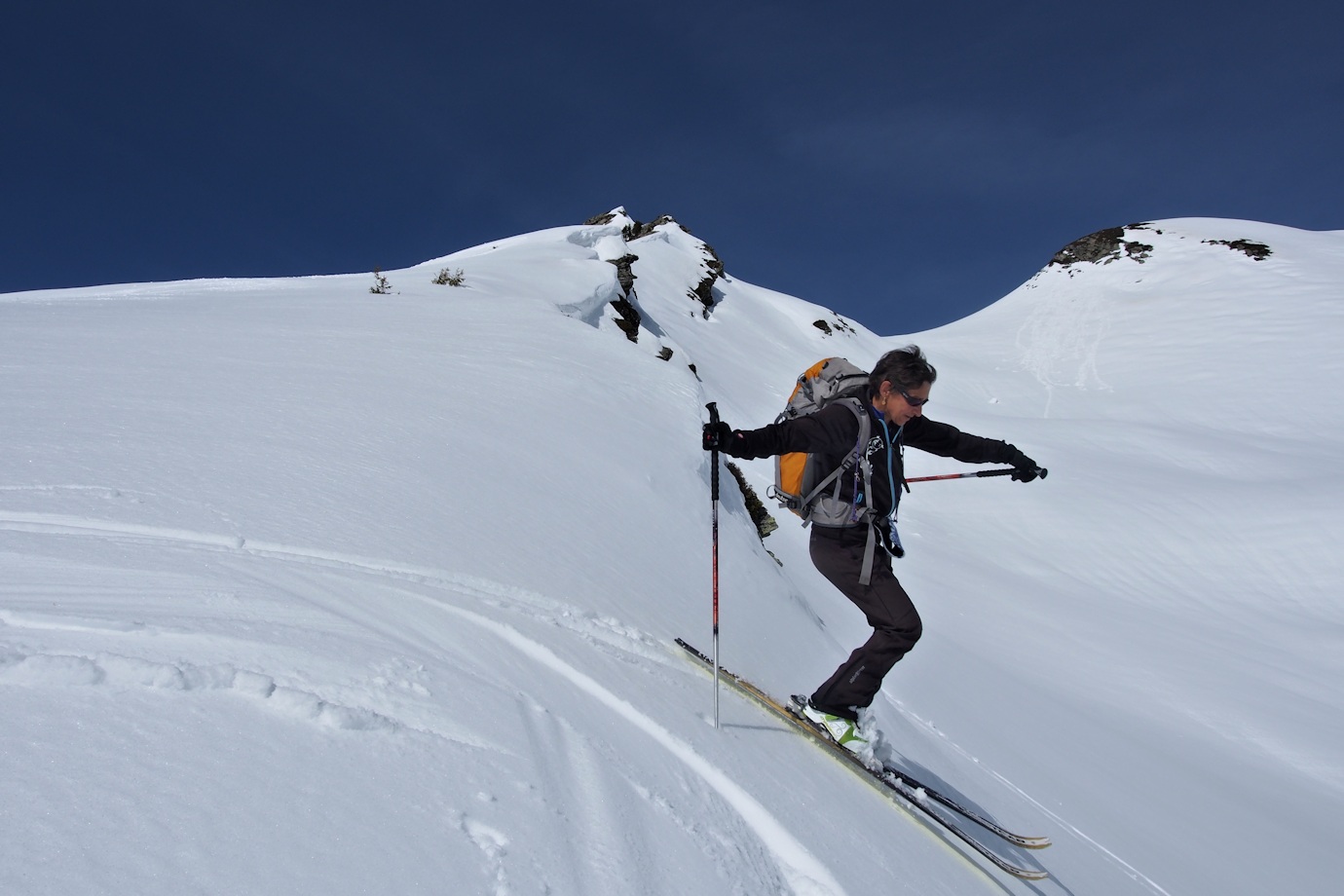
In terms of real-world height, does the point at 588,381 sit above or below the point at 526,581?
above

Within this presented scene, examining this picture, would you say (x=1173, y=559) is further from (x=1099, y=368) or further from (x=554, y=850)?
(x=1099, y=368)

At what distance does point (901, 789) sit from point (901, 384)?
203cm

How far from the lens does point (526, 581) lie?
3.64 m

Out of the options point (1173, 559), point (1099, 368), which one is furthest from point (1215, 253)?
point (1173, 559)

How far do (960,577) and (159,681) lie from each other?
12.2 metres

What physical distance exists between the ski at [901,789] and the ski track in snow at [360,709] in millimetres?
562

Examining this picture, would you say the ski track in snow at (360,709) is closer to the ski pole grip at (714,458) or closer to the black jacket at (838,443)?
the ski pole grip at (714,458)

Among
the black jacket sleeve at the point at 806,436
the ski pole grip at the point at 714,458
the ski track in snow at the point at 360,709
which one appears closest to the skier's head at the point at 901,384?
the black jacket sleeve at the point at 806,436

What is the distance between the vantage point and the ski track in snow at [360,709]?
1.64 m

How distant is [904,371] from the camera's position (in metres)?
3.43

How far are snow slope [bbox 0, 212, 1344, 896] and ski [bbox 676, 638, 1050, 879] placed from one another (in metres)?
0.11

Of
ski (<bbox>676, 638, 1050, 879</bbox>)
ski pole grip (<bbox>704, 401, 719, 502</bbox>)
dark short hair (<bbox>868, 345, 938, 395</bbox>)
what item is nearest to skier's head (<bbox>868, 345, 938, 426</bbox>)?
dark short hair (<bbox>868, 345, 938, 395</bbox>)

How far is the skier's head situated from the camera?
3.43m

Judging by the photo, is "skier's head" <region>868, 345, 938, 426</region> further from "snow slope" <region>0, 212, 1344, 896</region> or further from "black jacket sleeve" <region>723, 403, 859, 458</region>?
"snow slope" <region>0, 212, 1344, 896</region>
